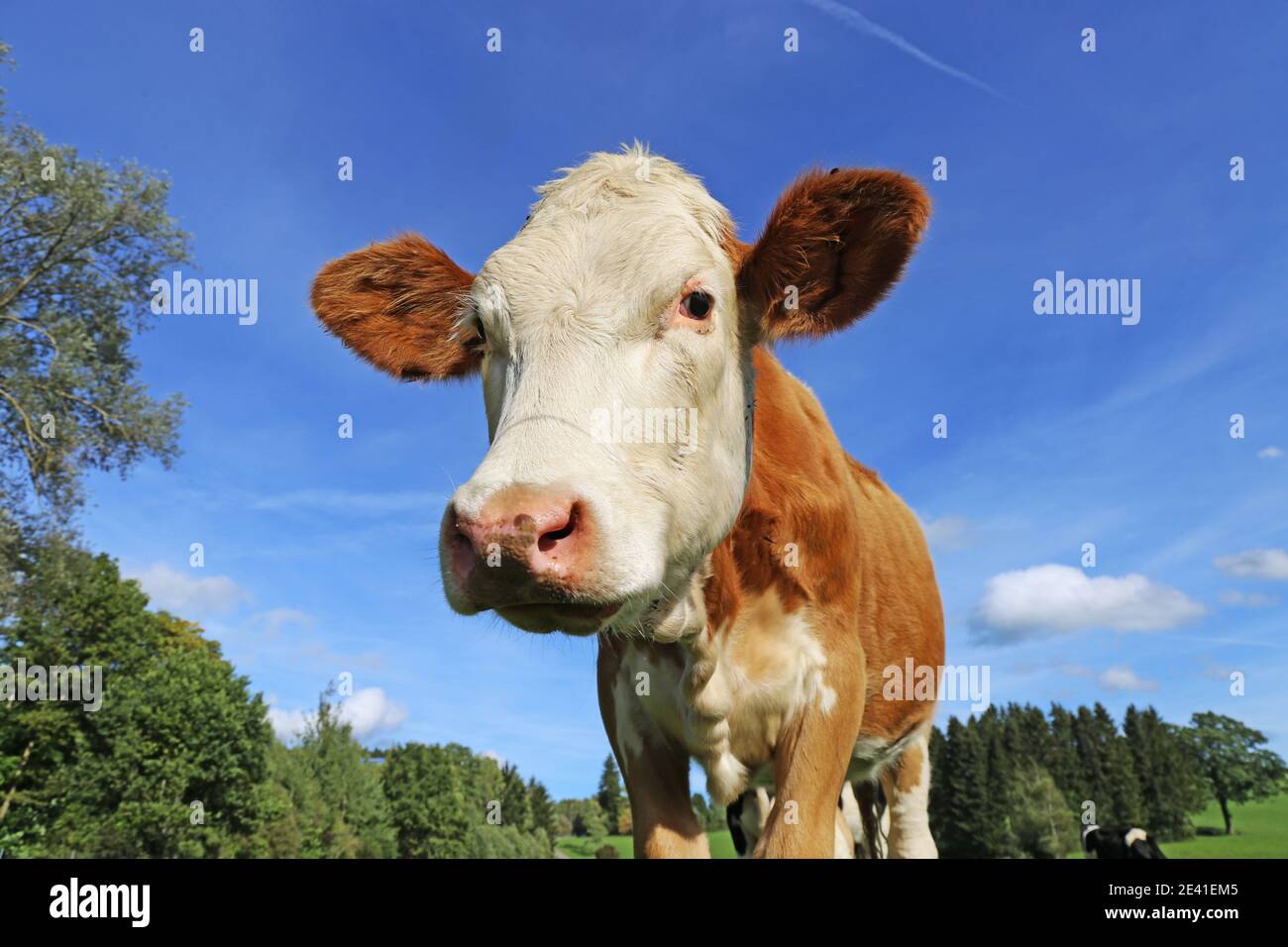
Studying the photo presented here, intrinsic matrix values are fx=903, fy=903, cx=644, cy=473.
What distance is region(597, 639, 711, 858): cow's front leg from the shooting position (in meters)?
3.77

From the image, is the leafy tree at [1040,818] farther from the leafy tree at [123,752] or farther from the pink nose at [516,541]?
the pink nose at [516,541]

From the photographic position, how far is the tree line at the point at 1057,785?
219 feet

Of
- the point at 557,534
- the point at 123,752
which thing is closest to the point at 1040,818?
the point at 123,752

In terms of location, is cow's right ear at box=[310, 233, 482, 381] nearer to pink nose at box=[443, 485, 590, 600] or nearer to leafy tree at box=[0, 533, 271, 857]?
pink nose at box=[443, 485, 590, 600]

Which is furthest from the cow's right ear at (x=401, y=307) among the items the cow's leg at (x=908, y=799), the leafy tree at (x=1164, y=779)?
the leafy tree at (x=1164, y=779)

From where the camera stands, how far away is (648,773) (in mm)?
3926

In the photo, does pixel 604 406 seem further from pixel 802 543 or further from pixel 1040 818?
pixel 1040 818

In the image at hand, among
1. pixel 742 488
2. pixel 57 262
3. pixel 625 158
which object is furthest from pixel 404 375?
pixel 57 262

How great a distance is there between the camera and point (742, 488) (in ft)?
12.0

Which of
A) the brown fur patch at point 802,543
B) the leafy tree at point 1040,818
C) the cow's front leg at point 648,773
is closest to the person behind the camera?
the cow's front leg at point 648,773
